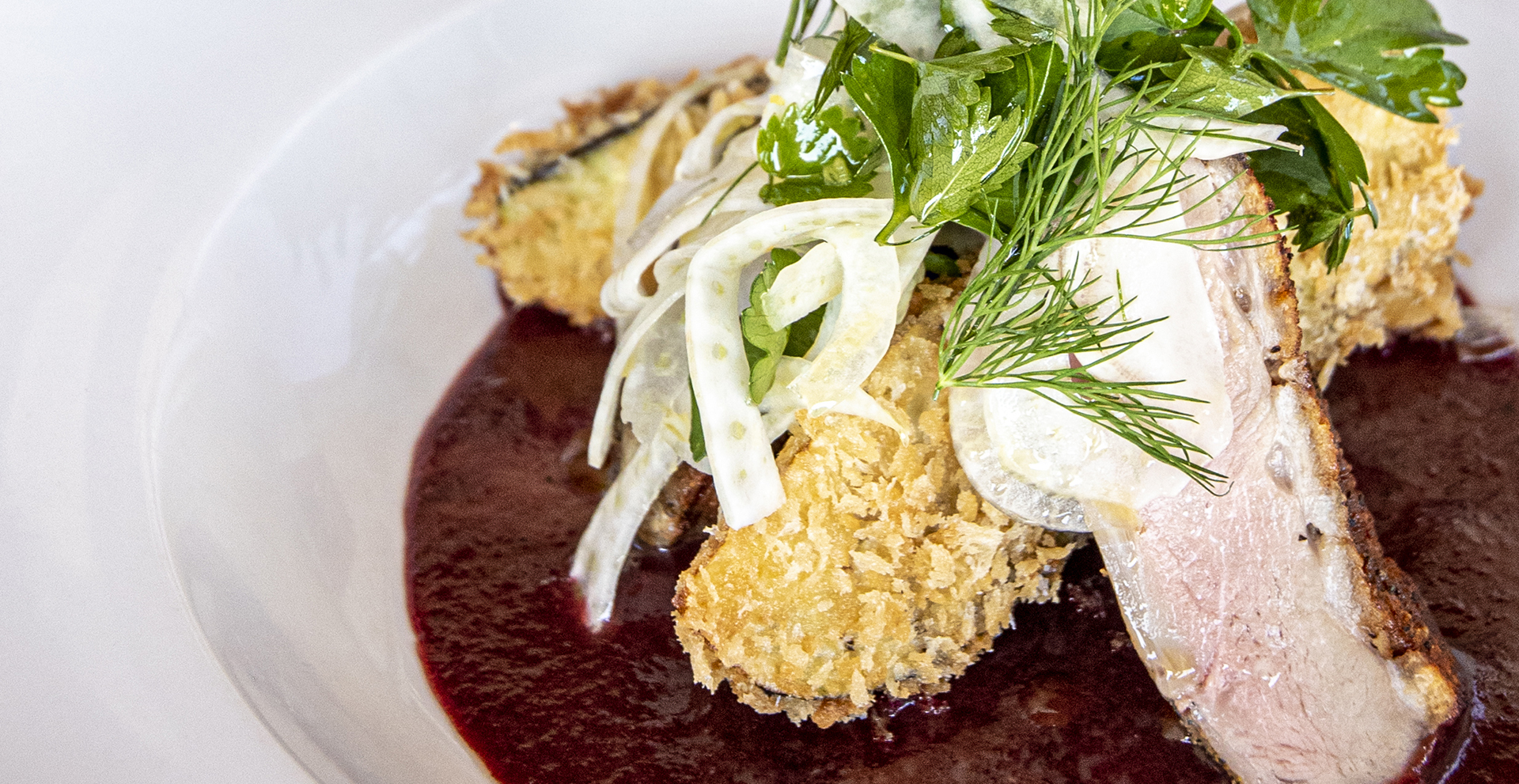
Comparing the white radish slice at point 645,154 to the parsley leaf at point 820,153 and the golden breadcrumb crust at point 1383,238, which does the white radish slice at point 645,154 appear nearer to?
the parsley leaf at point 820,153

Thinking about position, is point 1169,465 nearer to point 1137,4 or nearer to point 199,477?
point 1137,4

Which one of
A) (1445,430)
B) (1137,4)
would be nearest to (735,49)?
(1137,4)

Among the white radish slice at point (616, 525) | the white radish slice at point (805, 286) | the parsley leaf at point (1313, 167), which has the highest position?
the white radish slice at point (805, 286)

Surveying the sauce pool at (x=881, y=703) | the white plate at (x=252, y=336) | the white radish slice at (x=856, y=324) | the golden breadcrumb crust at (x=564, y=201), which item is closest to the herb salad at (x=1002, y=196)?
the white radish slice at (x=856, y=324)

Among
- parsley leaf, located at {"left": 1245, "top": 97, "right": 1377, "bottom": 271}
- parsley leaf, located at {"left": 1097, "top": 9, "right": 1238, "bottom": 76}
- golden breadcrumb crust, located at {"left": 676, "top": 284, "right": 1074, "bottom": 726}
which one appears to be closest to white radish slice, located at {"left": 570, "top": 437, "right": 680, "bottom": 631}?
golden breadcrumb crust, located at {"left": 676, "top": 284, "right": 1074, "bottom": 726}

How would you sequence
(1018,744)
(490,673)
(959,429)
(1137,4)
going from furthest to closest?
(490,673)
(1018,744)
(959,429)
(1137,4)

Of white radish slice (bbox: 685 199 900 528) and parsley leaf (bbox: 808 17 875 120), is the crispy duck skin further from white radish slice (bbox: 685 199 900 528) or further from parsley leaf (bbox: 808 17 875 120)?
parsley leaf (bbox: 808 17 875 120)

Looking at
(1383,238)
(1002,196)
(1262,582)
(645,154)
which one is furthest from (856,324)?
(1383,238)
